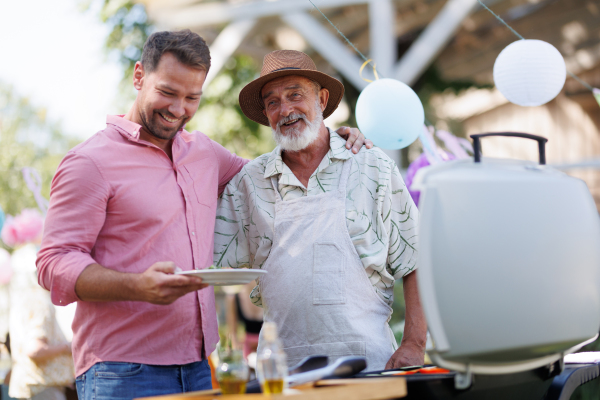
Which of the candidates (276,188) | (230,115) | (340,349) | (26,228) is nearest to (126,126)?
(276,188)

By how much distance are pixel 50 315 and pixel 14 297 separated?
277 millimetres

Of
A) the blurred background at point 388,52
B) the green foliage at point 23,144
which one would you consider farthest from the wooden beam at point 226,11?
the green foliage at point 23,144

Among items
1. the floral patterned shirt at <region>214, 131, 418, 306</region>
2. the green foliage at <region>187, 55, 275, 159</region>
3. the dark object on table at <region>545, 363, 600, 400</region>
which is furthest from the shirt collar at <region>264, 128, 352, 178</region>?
the green foliage at <region>187, 55, 275, 159</region>

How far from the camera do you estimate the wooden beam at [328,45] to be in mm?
5977

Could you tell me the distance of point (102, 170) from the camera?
1992 millimetres

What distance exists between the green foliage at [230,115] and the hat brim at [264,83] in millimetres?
6169

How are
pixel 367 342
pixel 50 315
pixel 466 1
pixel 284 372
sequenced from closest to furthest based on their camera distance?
pixel 284 372, pixel 367 342, pixel 50 315, pixel 466 1

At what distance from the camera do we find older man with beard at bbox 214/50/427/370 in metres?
2.25

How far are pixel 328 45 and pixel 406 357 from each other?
4.33m

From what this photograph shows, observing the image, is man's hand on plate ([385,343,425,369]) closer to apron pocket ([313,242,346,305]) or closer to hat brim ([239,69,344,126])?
apron pocket ([313,242,346,305])

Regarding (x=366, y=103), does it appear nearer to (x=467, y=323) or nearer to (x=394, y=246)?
(x=394, y=246)

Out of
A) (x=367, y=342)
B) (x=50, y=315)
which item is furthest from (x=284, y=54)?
(x=50, y=315)

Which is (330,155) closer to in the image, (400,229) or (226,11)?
(400,229)

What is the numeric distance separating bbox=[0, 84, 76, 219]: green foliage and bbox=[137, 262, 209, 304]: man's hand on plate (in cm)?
1271
